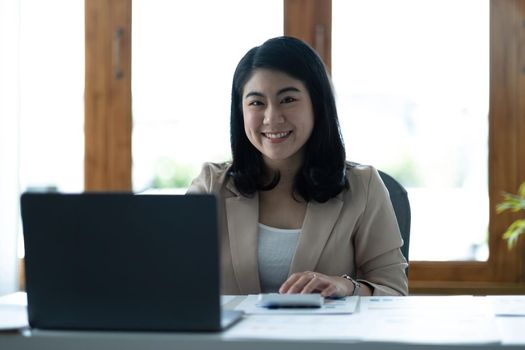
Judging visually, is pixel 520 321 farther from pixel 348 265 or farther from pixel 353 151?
pixel 353 151

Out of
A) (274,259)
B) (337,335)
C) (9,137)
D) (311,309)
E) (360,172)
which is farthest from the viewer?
(9,137)

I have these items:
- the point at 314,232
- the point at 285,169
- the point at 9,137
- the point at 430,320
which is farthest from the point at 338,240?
the point at 9,137

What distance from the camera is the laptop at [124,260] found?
1.26 meters

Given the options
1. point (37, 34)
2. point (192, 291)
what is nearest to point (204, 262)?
point (192, 291)

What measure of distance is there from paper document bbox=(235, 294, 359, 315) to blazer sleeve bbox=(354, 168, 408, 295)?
0.38 metres

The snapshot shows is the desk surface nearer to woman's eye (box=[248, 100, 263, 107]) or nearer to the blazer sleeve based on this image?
the blazer sleeve

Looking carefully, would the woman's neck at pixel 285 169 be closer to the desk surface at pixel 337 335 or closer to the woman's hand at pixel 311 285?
the woman's hand at pixel 311 285

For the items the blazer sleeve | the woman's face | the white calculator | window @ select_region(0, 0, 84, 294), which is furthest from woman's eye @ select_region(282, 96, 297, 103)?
window @ select_region(0, 0, 84, 294)

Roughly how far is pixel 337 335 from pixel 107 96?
93.7 inches

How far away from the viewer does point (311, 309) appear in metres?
1.52

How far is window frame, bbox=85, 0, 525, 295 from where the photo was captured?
3209mm

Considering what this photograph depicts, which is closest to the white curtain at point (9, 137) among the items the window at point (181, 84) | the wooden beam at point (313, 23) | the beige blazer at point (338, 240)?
the window at point (181, 84)

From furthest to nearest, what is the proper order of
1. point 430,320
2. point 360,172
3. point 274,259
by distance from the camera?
point 360,172
point 274,259
point 430,320

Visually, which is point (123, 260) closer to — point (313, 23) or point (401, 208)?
point (401, 208)
